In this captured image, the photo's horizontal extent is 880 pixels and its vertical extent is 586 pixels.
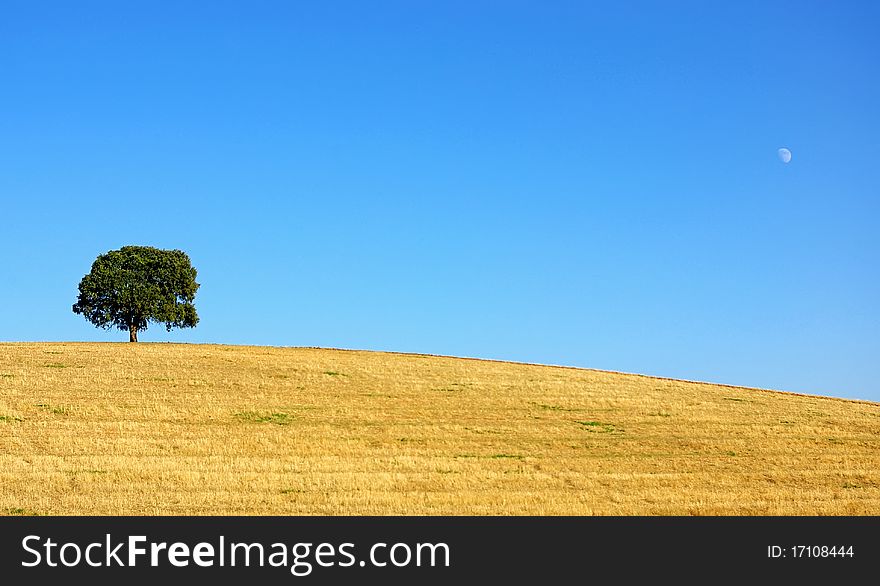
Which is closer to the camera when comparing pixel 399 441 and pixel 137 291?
pixel 399 441

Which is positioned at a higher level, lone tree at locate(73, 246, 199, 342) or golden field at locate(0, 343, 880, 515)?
lone tree at locate(73, 246, 199, 342)

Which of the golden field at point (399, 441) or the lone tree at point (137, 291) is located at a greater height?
the lone tree at point (137, 291)

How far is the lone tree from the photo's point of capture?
71.6 meters

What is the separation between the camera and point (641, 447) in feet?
122

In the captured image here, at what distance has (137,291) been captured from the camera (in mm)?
71438

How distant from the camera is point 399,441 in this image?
3625 centimetres

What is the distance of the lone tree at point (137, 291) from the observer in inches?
2820

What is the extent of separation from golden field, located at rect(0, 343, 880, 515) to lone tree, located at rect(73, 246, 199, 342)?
1287 centimetres

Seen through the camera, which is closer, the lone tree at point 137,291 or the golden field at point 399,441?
the golden field at point 399,441

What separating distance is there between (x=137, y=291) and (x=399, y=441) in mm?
42286

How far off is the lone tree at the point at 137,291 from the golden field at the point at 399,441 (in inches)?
507

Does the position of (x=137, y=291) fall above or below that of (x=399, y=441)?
above

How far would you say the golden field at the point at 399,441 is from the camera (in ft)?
89.9
